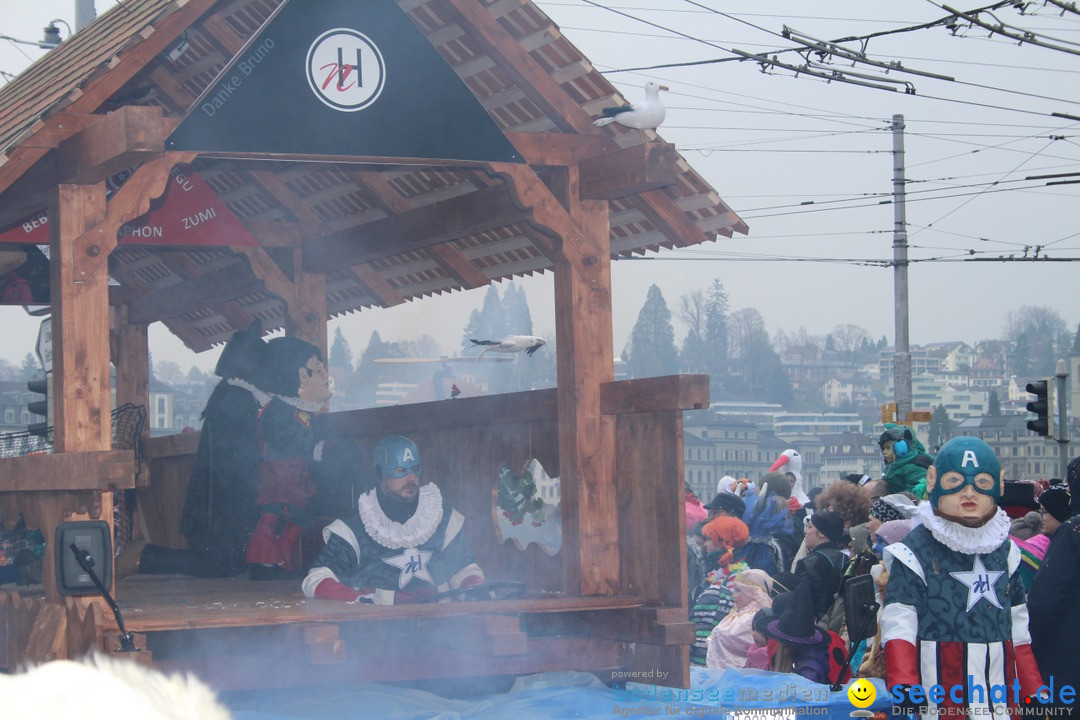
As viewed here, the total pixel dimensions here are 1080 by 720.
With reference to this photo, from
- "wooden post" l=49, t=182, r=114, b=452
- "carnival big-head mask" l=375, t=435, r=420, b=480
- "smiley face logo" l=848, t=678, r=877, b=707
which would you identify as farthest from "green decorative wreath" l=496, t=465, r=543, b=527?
"wooden post" l=49, t=182, r=114, b=452

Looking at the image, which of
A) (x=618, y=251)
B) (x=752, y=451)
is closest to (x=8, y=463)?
Result: (x=618, y=251)

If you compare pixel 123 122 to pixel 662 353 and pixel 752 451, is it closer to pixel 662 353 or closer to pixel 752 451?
pixel 662 353

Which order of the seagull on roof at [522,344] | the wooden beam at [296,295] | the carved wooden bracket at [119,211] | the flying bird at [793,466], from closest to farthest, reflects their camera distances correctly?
the carved wooden bracket at [119,211]
the wooden beam at [296,295]
the seagull on roof at [522,344]
the flying bird at [793,466]

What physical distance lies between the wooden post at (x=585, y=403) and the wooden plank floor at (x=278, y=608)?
11.2 inches

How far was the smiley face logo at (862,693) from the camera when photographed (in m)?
7.25

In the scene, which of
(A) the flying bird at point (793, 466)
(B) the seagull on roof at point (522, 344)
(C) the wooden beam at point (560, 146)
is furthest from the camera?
(A) the flying bird at point (793, 466)

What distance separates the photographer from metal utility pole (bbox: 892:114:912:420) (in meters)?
27.5

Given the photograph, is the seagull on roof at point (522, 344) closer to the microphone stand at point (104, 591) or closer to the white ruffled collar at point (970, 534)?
the microphone stand at point (104, 591)

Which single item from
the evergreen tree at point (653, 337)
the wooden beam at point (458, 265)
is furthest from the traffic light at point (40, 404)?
the evergreen tree at point (653, 337)

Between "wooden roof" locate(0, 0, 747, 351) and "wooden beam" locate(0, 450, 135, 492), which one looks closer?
"wooden beam" locate(0, 450, 135, 492)

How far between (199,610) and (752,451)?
269 ft

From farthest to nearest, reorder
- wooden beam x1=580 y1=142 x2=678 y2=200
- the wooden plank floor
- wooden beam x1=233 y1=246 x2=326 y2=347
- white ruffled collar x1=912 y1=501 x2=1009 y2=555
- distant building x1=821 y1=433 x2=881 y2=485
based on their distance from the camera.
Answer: distant building x1=821 y1=433 x2=881 y2=485, wooden beam x1=233 y1=246 x2=326 y2=347, wooden beam x1=580 y1=142 x2=678 y2=200, the wooden plank floor, white ruffled collar x1=912 y1=501 x2=1009 y2=555

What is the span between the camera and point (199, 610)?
8.05 m

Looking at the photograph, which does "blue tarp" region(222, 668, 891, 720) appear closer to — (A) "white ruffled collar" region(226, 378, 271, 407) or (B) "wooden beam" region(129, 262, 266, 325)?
(A) "white ruffled collar" region(226, 378, 271, 407)
